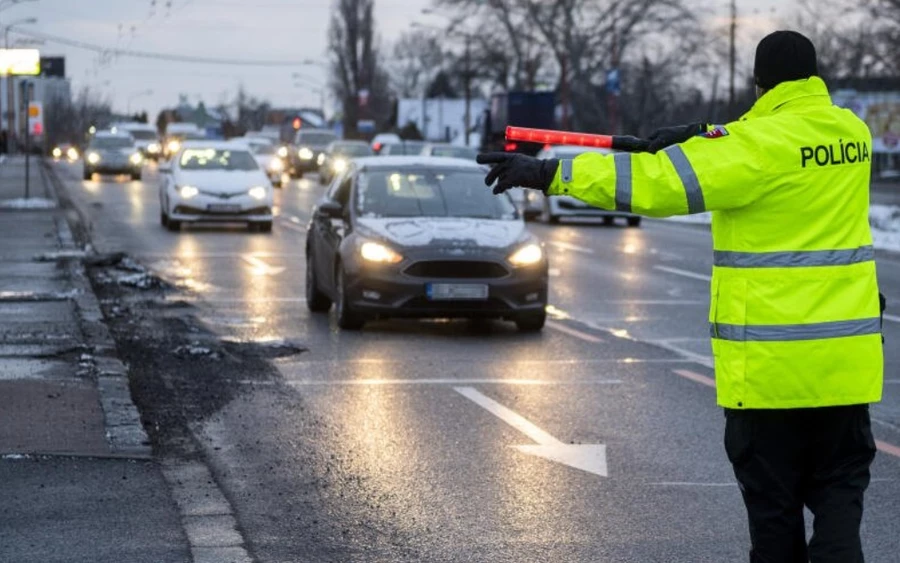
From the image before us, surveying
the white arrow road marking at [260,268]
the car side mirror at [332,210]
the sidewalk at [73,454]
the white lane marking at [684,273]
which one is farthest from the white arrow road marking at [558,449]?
the white lane marking at [684,273]

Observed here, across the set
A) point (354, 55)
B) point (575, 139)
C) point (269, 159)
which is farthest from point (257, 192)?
point (354, 55)

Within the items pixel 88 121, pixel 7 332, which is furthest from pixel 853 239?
pixel 88 121

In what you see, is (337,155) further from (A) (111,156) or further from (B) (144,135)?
(B) (144,135)

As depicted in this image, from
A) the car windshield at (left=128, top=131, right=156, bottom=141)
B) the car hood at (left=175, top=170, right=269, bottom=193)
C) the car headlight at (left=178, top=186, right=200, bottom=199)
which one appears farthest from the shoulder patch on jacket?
the car windshield at (left=128, top=131, right=156, bottom=141)

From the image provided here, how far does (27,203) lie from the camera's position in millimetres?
36375

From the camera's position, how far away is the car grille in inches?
582

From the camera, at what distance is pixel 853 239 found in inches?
196

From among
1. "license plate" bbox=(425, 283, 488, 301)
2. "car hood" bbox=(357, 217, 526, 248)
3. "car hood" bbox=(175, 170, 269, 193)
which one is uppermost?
"car hood" bbox=(357, 217, 526, 248)

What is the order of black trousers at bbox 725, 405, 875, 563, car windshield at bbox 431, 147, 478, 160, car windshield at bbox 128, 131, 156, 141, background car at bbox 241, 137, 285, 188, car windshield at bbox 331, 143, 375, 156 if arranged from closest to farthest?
black trousers at bbox 725, 405, 875, 563, car windshield at bbox 431, 147, 478, 160, background car at bbox 241, 137, 285, 188, car windshield at bbox 331, 143, 375, 156, car windshield at bbox 128, 131, 156, 141

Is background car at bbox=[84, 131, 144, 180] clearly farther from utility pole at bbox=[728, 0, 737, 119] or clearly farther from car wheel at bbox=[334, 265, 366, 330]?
car wheel at bbox=[334, 265, 366, 330]

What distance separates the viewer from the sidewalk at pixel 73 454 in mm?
6887

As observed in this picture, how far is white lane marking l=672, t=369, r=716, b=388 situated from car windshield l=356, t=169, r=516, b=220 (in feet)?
11.6

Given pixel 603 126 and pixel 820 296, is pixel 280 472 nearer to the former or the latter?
pixel 820 296

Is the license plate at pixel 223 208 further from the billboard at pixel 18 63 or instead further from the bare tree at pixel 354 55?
A: the bare tree at pixel 354 55
